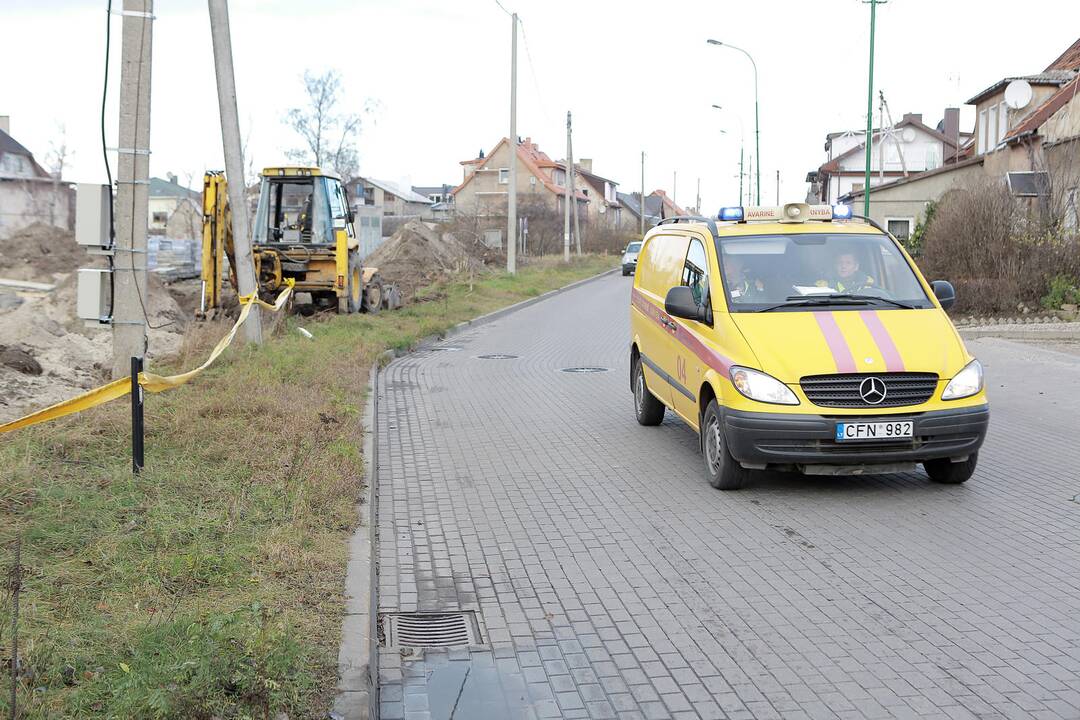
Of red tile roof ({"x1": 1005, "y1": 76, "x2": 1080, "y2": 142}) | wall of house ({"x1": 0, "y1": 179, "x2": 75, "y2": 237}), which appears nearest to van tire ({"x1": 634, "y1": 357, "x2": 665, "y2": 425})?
red tile roof ({"x1": 1005, "y1": 76, "x2": 1080, "y2": 142})

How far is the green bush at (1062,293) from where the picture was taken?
22.1 metres

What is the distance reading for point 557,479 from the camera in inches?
340

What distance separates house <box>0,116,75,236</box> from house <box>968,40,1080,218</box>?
40403mm

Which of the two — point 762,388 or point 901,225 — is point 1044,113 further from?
point 762,388

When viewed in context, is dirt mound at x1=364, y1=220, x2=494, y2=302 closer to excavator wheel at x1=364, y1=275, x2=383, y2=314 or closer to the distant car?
the distant car

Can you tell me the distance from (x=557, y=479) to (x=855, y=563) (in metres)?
2.93

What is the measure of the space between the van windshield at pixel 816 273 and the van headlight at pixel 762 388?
804mm

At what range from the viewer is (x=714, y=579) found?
19.6 feet

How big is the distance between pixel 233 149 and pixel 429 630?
11.5m

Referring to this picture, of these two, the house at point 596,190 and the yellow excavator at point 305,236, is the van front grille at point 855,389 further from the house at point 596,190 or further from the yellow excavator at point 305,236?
the house at point 596,190

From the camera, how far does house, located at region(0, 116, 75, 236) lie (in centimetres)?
5625

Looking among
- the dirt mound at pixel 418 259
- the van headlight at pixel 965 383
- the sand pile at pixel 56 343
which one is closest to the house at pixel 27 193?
the dirt mound at pixel 418 259

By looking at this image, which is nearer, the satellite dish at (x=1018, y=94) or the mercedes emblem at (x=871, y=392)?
the mercedes emblem at (x=871, y=392)

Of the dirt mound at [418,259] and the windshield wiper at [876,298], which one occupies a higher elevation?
the dirt mound at [418,259]
